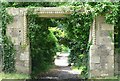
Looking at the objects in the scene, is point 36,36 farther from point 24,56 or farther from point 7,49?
point 7,49

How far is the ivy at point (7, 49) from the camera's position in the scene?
8.95 m

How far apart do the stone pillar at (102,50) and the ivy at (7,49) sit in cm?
213

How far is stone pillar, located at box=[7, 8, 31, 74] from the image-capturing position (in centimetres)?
892

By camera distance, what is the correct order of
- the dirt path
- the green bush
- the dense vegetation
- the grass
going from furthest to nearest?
the dirt path, the green bush, the dense vegetation, the grass

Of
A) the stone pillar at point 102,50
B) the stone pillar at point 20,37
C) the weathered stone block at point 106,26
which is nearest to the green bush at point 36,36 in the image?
the stone pillar at point 20,37

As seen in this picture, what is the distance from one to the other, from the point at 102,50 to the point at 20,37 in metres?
2.25

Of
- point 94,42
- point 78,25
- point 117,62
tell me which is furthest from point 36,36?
point 117,62

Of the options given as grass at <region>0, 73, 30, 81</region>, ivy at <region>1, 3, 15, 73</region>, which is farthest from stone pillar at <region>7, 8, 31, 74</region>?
grass at <region>0, 73, 30, 81</region>

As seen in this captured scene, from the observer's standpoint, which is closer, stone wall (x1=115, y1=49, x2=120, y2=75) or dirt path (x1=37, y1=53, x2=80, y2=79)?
stone wall (x1=115, y1=49, x2=120, y2=75)

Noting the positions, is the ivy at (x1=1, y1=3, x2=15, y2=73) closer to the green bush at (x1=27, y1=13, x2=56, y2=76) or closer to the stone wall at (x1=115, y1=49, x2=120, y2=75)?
the green bush at (x1=27, y1=13, x2=56, y2=76)

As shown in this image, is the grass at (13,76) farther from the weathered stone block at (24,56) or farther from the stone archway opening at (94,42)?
the weathered stone block at (24,56)

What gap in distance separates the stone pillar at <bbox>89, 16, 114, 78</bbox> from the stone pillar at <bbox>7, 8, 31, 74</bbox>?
5.80 feet

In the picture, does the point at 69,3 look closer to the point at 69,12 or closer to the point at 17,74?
the point at 69,12

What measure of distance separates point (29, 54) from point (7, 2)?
1.58 m
